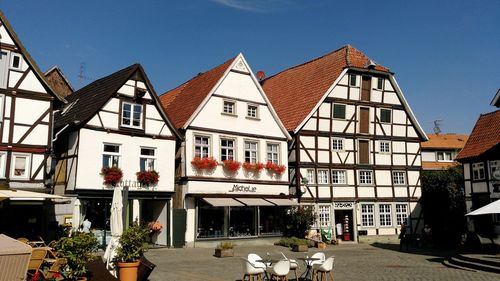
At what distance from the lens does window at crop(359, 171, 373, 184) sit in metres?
30.1

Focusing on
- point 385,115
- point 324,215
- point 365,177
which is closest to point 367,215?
point 365,177

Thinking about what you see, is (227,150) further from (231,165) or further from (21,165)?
(21,165)

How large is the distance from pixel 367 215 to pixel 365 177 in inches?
93.0

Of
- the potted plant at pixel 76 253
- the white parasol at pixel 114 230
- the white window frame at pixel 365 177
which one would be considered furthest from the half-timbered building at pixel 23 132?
the white window frame at pixel 365 177

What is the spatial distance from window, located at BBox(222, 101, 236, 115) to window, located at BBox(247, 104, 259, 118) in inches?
38.6

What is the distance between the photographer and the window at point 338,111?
29905 millimetres

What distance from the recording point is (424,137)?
32.6 m

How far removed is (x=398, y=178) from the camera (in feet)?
103

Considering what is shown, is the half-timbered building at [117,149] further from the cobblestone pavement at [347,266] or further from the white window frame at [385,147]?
the white window frame at [385,147]

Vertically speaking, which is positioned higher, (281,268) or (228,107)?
(228,107)

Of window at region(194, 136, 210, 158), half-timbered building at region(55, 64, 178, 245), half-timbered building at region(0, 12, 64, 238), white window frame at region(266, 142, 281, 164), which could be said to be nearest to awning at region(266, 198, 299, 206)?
white window frame at region(266, 142, 281, 164)

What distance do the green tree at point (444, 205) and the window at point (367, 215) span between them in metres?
4.17

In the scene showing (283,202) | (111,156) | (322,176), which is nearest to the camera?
(111,156)

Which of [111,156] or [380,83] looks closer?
[111,156]
